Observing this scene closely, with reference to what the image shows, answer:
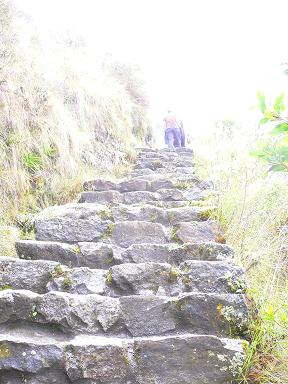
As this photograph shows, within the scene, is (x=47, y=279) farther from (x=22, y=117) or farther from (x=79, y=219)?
(x=22, y=117)

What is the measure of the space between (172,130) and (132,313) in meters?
7.42

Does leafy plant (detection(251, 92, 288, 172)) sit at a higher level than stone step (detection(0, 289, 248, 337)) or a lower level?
higher

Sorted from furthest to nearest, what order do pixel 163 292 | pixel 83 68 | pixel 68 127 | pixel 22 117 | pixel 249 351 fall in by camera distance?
pixel 83 68 → pixel 68 127 → pixel 22 117 → pixel 163 292 → pixel 249 351

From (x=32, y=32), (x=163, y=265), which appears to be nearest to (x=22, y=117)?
(x=163, y=265)

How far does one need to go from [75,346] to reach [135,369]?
34cm

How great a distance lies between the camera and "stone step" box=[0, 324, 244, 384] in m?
2.01

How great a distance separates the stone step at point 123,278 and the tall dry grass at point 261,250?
26cm

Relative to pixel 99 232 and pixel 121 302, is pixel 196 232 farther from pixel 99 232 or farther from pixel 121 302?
pixel 121 302

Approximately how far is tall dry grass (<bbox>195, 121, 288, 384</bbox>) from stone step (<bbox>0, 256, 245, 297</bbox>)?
0.26m

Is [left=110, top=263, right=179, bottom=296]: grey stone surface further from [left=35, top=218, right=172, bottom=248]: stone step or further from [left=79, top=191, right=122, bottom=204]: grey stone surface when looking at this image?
[left=79, top=191, right=122, bottom=204]: grey stone surface

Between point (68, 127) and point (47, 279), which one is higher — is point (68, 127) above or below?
above

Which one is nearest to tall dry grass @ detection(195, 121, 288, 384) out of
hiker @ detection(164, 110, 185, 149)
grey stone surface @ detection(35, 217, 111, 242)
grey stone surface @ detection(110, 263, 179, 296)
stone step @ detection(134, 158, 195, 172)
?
grey stone surface @ detection(110, 263, 179, 296)

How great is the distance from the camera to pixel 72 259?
116 inches

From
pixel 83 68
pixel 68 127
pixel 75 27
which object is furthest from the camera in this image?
pixel 75 27
